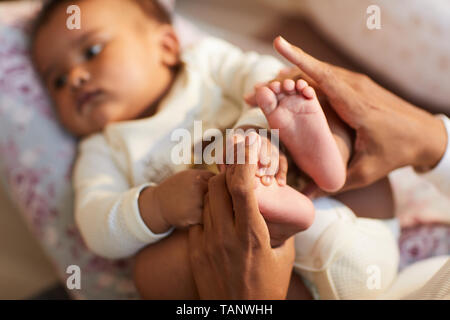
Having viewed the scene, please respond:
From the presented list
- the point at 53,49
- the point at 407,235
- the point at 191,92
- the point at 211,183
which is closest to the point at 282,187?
the point at 211,183

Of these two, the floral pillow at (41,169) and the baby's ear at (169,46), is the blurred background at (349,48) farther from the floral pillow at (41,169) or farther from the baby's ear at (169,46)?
the baby's ear at (169,46)

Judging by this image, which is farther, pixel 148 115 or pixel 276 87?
pixel 148 115

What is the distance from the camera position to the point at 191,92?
69cm

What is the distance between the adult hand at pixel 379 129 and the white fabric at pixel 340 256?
54 mm

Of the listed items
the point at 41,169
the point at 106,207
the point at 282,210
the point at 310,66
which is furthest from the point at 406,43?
the point at 41,169

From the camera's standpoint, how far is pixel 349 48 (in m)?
0.88

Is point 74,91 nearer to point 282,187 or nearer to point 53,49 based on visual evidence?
point 53,49

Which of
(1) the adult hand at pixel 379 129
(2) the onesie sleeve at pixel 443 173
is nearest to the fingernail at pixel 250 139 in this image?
(1) the adult hand at pixel 379 129

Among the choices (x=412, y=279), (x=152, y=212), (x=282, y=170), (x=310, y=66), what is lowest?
(x=412, y=279)

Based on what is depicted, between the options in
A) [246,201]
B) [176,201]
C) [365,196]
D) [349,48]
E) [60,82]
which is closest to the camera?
[246,201]

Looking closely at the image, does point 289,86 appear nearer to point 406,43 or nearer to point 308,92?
point 308,92

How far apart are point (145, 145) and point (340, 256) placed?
33 cm

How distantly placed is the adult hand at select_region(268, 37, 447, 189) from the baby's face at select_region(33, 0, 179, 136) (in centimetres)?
34
